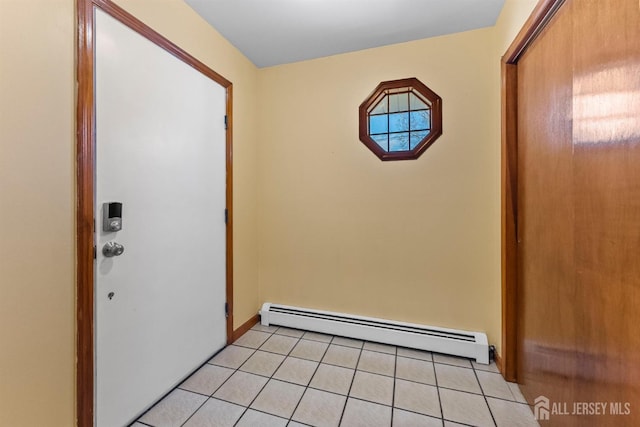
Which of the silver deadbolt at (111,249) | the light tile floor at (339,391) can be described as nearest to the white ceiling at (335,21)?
the silver deadbolt at (111,249)

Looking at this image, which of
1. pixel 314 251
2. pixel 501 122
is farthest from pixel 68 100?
pixel 501 122

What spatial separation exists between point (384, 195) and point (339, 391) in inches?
55.5

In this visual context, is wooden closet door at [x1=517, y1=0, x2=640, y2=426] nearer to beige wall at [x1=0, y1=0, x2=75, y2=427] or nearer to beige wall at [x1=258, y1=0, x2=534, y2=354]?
beige wall at [x1=258, y1=0, x2=534, y2=354]

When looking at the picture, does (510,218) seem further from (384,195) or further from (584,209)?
(384,195)

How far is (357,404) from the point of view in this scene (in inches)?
58.1

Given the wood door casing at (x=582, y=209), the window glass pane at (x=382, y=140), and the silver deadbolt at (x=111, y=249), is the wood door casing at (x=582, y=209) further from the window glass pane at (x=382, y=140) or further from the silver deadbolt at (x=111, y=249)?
the silver deadbolt at (x=111, y=249)

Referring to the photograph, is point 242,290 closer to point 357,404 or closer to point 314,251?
point 314,251

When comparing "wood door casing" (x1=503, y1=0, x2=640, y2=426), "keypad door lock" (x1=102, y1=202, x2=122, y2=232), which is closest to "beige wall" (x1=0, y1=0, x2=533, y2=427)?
"keypad door lock" (x1=102, y1=202, x2=122, y2=232)

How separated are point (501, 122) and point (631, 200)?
1141mm

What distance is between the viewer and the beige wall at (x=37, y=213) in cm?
93

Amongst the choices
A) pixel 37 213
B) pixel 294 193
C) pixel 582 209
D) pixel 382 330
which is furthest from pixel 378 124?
pixel 37 213

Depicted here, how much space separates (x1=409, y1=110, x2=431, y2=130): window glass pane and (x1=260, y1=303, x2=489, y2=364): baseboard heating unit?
1.56 m

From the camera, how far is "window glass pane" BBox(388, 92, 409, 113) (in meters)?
2.11

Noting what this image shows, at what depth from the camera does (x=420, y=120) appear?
208 centimetres
